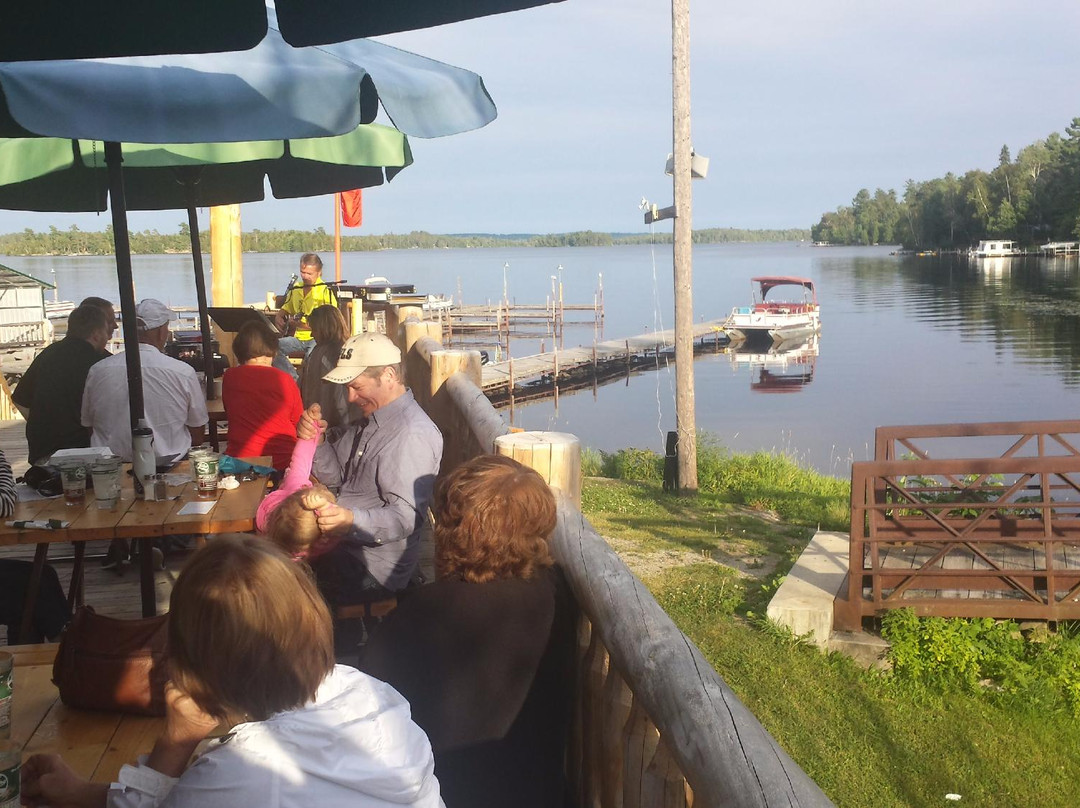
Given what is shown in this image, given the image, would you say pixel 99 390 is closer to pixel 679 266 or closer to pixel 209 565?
pixel 209 565

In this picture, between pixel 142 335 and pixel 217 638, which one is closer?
pixel 217 638

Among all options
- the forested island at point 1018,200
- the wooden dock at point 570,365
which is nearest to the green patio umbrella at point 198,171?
the wooden dock at point 570,365

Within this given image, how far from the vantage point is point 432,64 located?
4.27m

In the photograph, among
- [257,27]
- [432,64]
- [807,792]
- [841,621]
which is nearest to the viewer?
[807,792]

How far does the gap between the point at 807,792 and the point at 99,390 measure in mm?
4328

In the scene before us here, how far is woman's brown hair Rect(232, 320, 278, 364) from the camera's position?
5348mm

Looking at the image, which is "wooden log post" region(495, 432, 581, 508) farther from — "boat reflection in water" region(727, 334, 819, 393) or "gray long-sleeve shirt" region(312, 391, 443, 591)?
"boat reflection in water" region(727, 334, 819, 393)

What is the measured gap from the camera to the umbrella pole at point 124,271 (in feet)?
13.8

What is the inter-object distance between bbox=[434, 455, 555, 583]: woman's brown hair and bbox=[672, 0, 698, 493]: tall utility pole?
1339 cm

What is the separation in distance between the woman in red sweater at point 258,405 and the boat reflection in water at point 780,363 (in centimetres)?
3814

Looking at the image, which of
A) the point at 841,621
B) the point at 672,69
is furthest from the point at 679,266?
the point at 841,621

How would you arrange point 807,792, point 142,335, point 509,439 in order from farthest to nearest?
1. point 142,335
2. point 509,439
3. point 807,792

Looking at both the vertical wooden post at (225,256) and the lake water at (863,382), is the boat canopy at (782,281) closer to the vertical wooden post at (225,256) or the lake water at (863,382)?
the lake water at (863,382)

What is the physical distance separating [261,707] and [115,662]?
0.76 meters
